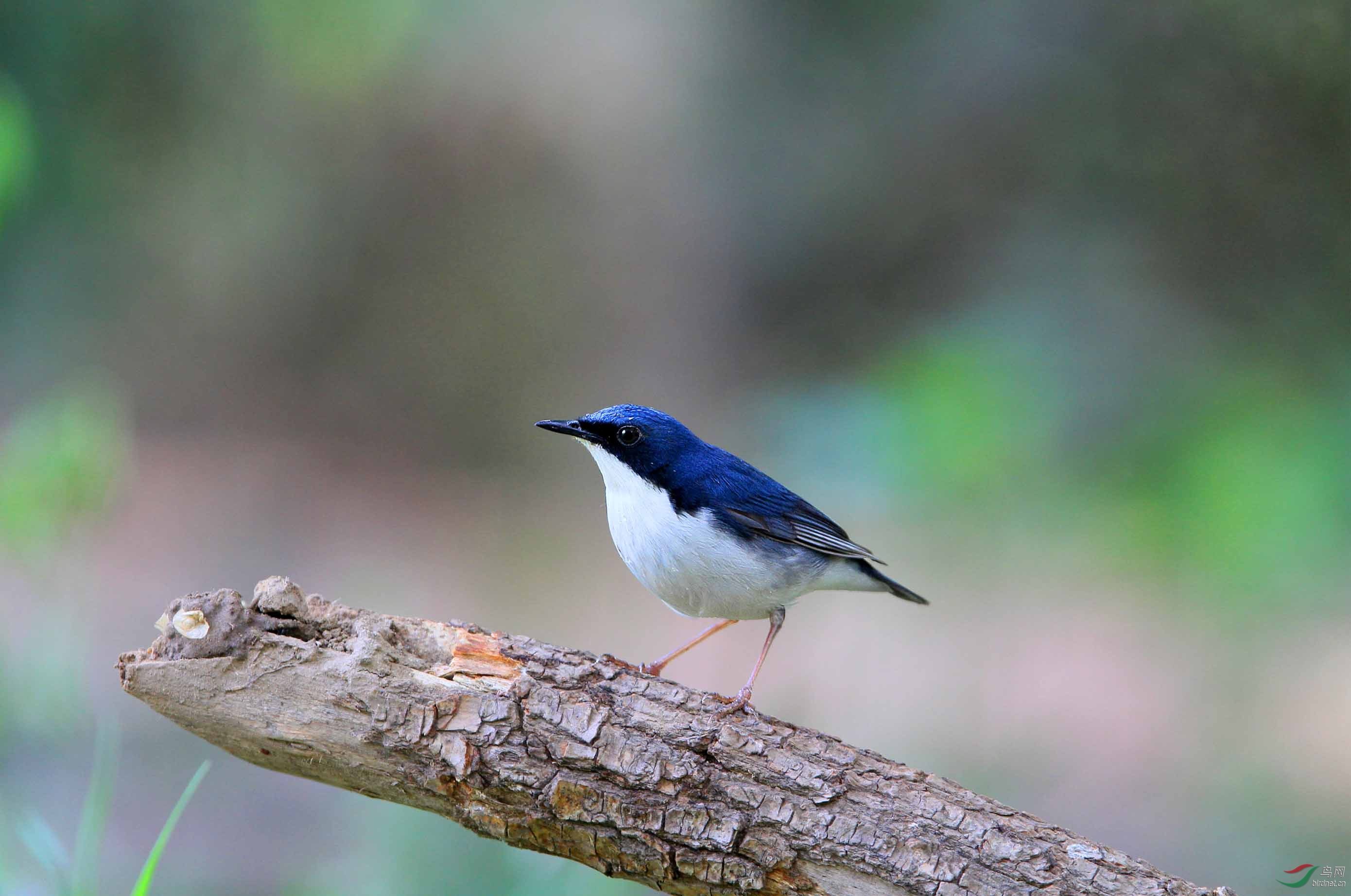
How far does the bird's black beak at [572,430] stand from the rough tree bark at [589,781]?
2.69 ft

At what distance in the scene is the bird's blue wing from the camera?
9.62ft

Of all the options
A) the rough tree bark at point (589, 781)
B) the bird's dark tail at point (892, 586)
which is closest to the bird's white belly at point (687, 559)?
the bird's dark tail at point (892, 586)

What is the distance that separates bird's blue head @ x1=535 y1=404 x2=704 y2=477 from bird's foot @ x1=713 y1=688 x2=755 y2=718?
75 centimetres

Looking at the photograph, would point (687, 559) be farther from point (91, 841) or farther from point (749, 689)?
point (91, 841)

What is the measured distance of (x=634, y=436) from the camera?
2902 mm

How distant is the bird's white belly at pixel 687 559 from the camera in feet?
8.98

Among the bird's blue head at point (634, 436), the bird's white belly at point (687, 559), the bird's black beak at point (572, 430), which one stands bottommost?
the bird's white belly at point (687, 559)

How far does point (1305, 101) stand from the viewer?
5.97 metres

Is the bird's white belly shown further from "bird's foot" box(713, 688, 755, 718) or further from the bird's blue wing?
"bird's foot" box(713, 688, 755, 718)

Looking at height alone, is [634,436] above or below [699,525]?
above

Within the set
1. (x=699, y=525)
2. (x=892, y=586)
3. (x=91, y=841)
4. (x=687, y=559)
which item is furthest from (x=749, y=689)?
(x=91, y=841)

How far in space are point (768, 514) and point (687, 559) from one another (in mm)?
408

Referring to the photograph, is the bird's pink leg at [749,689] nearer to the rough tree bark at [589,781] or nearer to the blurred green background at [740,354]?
the rough tree bark at [589,781]

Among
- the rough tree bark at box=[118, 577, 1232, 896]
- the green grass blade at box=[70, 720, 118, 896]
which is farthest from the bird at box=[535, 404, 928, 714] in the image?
the green grass blade at box=[70, 720, 118, 896]
